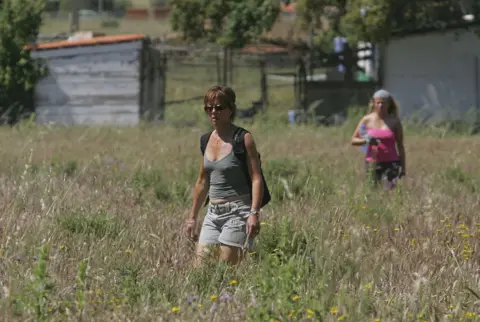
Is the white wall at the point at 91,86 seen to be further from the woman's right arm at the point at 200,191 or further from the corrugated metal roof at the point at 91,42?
the woman's right arm at the point at 200,191

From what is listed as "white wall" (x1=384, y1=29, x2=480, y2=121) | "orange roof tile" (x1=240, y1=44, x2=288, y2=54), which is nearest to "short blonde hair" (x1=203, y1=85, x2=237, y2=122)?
"white wall" (x1=384, y1=29, x2=480, y2=121)

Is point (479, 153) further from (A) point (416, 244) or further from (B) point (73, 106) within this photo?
(B) point (73, 106)

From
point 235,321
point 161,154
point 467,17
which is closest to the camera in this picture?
point 235,321

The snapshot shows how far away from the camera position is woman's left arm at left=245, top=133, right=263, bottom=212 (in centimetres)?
578

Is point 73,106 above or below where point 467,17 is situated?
below

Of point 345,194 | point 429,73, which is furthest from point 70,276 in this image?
point 429,73

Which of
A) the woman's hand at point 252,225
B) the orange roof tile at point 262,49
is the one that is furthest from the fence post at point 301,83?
the woman's hand at point 252,225

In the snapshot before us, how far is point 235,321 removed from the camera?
14.7 ft

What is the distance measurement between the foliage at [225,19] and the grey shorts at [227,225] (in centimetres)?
1895

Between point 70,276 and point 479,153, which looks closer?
point 70,276

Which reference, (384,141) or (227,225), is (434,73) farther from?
(227,225)

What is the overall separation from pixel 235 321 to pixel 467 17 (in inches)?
952

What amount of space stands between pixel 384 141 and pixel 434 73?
613 inches

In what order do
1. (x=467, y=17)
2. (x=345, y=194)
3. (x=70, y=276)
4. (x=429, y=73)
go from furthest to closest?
(x=467, y=17), (x=429, y=73), (x=345, y=194), (x=70, y=276)
